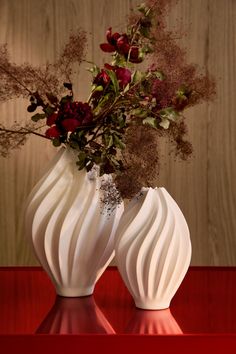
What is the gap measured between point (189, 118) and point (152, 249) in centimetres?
162

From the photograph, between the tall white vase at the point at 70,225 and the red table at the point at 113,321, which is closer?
the red table at the point at 113,321

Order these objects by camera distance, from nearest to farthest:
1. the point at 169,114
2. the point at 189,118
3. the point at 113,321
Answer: the point at 113,321
the point at 169,114
the point at 189,118

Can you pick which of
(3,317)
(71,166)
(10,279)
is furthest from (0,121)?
(3,317)

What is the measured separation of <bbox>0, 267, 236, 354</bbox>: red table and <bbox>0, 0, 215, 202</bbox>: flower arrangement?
0.24 metres

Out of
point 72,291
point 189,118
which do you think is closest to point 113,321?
point 72,291

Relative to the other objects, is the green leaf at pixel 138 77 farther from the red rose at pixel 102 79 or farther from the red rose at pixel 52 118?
the red rose at pixel 52 118

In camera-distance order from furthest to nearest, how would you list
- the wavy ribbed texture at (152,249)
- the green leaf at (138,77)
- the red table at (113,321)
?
the green leaf at (138,77), the wavy ribbed texture at (152,249), the red table at (113,321)

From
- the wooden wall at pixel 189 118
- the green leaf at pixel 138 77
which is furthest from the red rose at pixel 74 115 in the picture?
the wooden wall at pixel 189 118

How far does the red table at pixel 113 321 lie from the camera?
1.12 m

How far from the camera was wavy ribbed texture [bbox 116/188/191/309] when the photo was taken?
129 centimetres

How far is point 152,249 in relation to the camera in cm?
128

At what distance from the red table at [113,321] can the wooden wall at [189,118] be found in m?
1.25

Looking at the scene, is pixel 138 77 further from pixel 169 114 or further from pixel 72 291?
pixel 72 291

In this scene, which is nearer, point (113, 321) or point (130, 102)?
point (113, 321)
